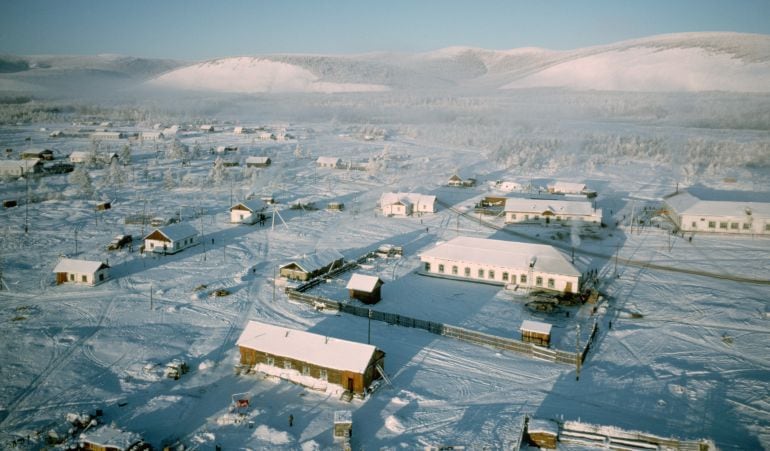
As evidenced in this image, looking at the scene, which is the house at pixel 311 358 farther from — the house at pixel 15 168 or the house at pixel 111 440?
the house at pixel 15 168

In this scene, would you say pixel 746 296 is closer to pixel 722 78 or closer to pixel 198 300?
pixel 198 300

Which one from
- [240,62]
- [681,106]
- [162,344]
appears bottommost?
[162,344]

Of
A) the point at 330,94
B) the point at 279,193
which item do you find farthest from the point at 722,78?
the point at 330,94

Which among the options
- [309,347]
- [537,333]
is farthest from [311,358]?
[537,333]

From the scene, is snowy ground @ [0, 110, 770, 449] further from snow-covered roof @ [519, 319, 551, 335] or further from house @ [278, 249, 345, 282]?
snow-covered roof @ [519, 319, 551, 335]

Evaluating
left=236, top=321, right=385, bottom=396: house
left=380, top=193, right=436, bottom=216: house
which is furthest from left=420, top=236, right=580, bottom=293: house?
left=380, top=193, right=436, bottom=216: house

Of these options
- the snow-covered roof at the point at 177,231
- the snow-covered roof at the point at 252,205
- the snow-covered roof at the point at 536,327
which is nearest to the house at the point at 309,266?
the snow-covered roof at the point at 177,231

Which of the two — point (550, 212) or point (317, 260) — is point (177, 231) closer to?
point (317, 260)
